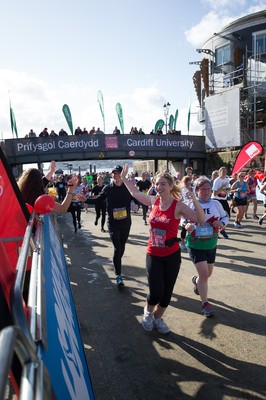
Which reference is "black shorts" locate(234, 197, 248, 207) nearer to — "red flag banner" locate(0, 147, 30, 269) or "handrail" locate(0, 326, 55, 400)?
"red flag banner" locate(0, 147, 30, 269)

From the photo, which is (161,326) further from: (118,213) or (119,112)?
(119,112)

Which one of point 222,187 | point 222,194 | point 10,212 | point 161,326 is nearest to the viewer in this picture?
point 10,212

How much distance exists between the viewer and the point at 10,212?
2797mm

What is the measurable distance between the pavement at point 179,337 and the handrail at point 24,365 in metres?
2.15

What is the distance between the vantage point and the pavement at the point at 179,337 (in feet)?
9.70

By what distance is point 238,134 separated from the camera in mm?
24969

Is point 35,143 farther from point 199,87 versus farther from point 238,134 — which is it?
point 199,87

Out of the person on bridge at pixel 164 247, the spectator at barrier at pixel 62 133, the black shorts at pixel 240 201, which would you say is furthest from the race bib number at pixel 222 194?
the spectator at barrier at pixel 62 133

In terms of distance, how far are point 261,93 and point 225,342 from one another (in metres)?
27.9

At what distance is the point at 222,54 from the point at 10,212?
36316 mm

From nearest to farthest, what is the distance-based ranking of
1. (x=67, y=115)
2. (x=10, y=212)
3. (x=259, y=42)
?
(x=10, y=212) < (x=67, y=115) < (x=259, y=42)

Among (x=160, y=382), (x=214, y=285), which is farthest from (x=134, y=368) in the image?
(x=214, y=285)

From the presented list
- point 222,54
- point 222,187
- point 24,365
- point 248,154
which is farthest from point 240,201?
point 222,54

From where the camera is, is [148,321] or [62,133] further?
[62,133]
